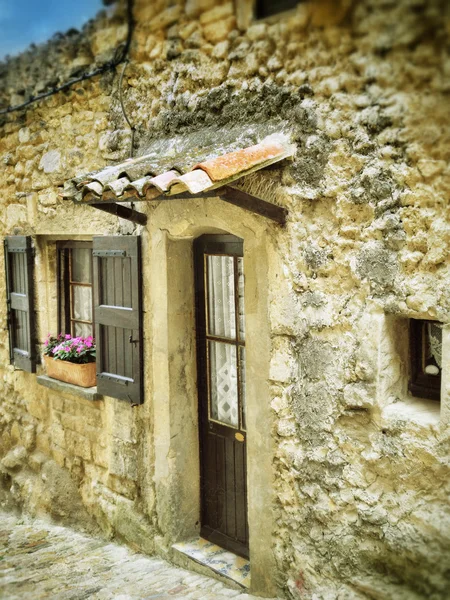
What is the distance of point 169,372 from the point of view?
4320 millimetres

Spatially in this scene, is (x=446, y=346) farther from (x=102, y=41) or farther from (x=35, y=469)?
(x=35, y=469)

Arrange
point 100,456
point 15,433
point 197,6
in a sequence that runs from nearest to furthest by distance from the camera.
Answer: point 197,6
point 100,456
point 15,433

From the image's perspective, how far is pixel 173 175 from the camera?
126 inches

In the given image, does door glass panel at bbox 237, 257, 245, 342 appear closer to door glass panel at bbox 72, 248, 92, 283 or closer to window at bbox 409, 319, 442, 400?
window at bbox 409, 319, 442, 400

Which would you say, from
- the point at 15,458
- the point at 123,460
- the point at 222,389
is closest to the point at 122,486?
the point at 123,460

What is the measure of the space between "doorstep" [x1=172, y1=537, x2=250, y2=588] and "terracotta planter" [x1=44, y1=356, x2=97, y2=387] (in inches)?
57.9

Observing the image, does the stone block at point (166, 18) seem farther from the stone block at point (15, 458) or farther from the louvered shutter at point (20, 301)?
the stone block at point (15, 458)

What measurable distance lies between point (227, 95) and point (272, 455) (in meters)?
2.13

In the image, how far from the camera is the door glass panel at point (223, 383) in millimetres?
4219

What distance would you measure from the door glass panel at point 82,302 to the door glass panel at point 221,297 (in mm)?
1466

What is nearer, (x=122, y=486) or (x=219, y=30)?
(x=219, y=30)

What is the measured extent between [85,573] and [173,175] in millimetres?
2888

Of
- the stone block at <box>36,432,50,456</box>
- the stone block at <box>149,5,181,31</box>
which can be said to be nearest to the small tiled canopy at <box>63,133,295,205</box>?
Answer: the stone block at <box>149,5,181,31</box>

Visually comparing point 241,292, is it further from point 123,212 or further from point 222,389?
point 123,212
